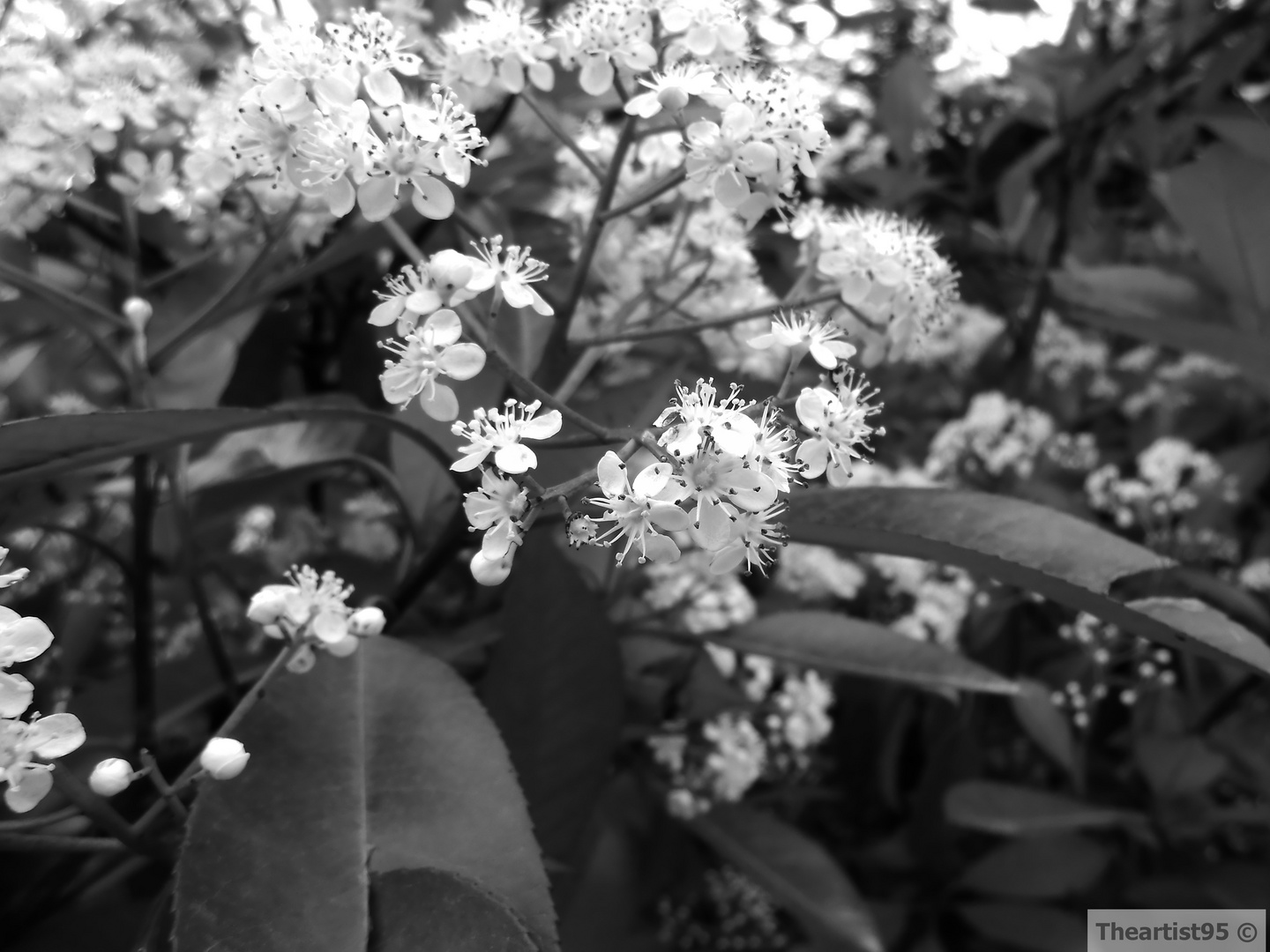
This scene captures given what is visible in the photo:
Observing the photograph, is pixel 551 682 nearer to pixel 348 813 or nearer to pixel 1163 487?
pixel 348 813

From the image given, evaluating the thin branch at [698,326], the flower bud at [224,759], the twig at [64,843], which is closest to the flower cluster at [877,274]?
the thin branch at [698,326]

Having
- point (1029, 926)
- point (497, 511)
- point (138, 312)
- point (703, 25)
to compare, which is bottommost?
point (1029, 926)

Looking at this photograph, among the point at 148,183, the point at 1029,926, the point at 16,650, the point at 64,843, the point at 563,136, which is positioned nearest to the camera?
the point at 16,650

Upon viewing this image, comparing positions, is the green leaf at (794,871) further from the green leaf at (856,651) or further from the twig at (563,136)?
the twig at (563,136)

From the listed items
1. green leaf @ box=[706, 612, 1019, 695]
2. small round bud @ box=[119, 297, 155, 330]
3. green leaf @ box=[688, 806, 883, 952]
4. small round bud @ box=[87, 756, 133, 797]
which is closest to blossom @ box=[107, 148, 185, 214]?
small round bud @ box=[119, 297, 155, 330]

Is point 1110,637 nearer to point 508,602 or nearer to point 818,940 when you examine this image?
point 818,940

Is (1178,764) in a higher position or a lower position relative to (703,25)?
lower

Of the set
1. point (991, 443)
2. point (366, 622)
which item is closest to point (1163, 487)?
point (991, 443)

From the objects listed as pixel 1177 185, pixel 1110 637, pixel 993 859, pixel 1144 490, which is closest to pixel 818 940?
pixel 993 859
